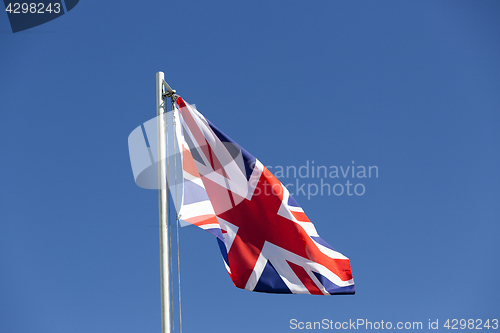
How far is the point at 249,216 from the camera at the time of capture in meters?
8.80

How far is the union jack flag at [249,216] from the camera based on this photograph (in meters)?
8.58

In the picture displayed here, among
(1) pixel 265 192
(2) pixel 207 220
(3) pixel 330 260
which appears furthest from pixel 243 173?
(3) pixel 330 260

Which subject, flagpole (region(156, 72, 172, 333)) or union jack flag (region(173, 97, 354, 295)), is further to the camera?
union jack flag (region(173, 97, 354, 295))

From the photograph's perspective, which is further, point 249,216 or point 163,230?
point 249,216

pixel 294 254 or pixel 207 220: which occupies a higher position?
pixel 207 220

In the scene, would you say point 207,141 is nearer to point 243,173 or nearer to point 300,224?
point 243,173

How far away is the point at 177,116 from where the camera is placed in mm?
8609

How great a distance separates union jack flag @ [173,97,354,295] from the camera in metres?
8.58

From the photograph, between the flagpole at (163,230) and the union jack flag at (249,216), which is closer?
the flagpole at (163,230)

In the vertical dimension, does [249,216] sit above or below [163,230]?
above

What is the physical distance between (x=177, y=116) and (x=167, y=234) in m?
2.29

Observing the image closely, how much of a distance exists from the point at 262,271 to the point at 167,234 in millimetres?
1994

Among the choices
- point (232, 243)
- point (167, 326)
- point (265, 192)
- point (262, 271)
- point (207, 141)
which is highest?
point (207, 141)

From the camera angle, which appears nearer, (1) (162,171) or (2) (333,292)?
(1) (162,171)
